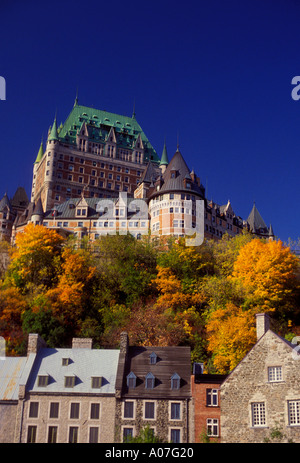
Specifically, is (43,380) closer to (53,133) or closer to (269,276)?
(269,276)

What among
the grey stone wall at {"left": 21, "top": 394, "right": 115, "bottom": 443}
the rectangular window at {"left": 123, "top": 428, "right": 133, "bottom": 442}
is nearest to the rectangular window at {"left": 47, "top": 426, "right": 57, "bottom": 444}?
the grey stone wall at {"left": 21, "top": 394, "right": 115, "bottom": 443}

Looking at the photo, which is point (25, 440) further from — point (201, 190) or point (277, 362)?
point (201, 190)

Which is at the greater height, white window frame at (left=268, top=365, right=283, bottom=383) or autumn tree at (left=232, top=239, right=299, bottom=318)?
autumn tree at (left=232, top=239, right=299, bottom=318)

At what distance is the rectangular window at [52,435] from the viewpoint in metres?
50.1

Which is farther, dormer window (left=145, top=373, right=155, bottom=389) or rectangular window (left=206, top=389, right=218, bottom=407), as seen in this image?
dormer window (left=145, top=373, right=155, bottom=389)

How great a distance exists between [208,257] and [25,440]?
4494cm

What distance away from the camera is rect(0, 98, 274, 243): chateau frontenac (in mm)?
111312

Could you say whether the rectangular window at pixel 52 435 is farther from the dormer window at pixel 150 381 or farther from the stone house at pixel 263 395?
the stone house at pixel 263 395

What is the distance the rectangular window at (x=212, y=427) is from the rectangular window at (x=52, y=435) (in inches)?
446

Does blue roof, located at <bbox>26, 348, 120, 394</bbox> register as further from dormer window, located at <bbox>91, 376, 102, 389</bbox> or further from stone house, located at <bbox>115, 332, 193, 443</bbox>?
stone house, located at <bbox>115, 332, 193, 443</bbox>

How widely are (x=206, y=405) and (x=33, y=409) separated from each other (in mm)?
13105

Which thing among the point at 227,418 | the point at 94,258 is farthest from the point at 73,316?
the point at 227,418

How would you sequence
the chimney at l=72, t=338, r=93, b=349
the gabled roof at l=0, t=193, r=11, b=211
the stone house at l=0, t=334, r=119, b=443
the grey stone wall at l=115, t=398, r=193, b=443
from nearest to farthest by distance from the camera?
1. the grey stone wall at l=115, t=398, r=193, b=443
2. the stone house at l=0, t=334, r=119, b=443
3. the chimney at l=72, t=338, r=93, b=349
4. the gabled roof at l=0, t=193, r=11, b=211

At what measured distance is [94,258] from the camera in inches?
3681
